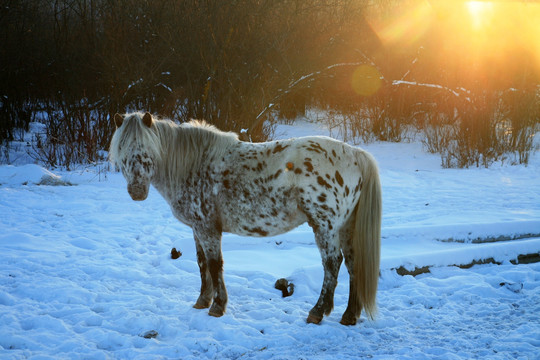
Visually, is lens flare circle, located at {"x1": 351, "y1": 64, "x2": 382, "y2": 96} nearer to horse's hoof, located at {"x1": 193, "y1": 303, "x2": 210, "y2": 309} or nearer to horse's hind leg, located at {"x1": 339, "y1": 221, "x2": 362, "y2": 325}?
horse's hind leg, located at {"x1": 339, "y1": 221, "x2": 362, "y2": 325}

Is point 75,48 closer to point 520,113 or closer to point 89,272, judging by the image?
point 89,272

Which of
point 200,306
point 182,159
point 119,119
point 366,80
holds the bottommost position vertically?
point 200,306

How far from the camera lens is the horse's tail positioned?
372 centimetres

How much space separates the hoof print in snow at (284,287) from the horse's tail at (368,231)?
0.82 m

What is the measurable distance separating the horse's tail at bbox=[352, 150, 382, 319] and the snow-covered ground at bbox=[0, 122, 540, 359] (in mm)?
308

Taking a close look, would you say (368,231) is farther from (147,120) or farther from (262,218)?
(147,120)

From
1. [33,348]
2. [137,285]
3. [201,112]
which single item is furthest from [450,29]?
[33,348]

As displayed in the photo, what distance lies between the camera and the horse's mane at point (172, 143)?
3682 mm

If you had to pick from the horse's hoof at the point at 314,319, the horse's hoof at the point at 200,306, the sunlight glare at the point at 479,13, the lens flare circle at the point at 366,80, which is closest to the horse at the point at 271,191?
the horse's hoof at the point at 314,319

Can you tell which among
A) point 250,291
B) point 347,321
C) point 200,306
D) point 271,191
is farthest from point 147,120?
point 347,321

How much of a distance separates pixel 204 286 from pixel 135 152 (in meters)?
1.44

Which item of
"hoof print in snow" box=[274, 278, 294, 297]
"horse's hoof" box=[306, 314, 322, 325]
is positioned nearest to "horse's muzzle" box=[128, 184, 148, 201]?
"hoof print in snow" box=[274, 278, 294, 297]

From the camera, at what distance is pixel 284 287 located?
4.35 m

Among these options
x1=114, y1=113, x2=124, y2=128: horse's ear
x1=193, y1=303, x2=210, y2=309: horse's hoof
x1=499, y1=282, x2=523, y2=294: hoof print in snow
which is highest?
x1=114, y1=113, x2=124, y2=128: horse's ear
